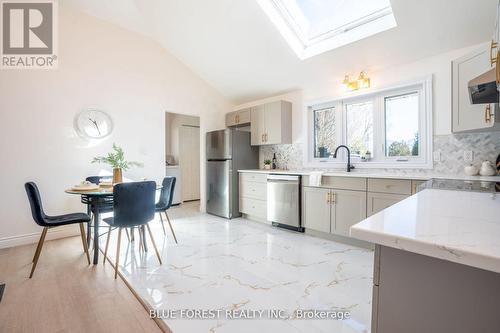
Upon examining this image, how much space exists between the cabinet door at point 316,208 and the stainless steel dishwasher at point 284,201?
12cm

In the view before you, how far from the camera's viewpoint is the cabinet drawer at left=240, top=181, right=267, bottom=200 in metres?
3.95

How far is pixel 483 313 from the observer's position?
575 millimetres

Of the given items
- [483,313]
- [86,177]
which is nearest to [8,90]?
[86,177]

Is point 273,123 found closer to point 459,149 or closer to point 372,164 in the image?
point 372,164

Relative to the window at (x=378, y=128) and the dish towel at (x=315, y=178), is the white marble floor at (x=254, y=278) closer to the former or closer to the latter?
the dish towel at (x=315, y=178)

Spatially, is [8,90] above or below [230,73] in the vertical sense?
below

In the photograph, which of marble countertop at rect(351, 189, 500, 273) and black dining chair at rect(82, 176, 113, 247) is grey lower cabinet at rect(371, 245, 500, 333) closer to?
marble countertop at rect(351, 189, 500, 273)

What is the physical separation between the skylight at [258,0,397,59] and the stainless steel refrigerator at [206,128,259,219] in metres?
1.79

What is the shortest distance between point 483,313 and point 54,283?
9.18 feet

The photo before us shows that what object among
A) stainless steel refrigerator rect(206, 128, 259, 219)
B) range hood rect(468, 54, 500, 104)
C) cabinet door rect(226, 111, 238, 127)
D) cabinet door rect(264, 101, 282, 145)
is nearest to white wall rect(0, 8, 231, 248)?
stainless steel refrigerator rect(206, 128, 259, 219)

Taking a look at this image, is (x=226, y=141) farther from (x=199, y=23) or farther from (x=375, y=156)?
(x=375, y=156)

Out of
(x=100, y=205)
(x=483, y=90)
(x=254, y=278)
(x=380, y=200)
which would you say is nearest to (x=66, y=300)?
(x=100, y=205)

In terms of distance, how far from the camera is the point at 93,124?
11.5ft

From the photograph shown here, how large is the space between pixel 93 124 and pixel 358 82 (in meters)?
3.83
